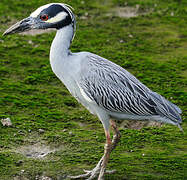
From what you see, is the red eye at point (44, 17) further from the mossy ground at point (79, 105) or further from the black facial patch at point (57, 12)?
the mossy ground at point (79, 105)

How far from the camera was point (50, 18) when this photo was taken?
259 inches

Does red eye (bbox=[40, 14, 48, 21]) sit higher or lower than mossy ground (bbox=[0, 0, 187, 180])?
higher

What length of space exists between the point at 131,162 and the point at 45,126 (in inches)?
67.7

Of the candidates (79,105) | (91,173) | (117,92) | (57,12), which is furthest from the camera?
(79,105)

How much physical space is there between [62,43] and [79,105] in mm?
2416

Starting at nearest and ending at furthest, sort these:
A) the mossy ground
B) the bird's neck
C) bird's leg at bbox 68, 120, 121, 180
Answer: the bird's neck → bird's leg at bbox 68, 120, 121, 180 → the mossy ground

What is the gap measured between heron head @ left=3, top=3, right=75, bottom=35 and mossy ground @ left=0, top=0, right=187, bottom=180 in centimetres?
196

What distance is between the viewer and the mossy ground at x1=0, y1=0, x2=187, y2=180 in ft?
23.3

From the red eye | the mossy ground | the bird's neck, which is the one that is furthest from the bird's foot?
the red eye

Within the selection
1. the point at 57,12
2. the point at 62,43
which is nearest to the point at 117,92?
the point at 62,43

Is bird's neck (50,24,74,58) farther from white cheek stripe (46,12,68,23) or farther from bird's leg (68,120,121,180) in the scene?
bird's leg (68,120,121,180)

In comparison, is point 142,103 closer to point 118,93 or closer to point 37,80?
point 118,93

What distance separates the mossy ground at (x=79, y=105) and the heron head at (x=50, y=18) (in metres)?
1.96

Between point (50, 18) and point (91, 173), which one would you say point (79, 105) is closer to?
point (91, 173)
